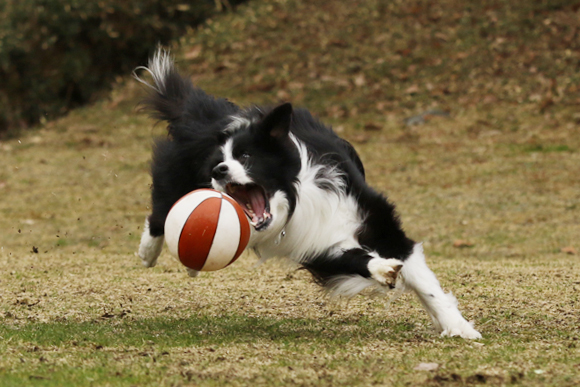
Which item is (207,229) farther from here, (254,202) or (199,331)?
(199,331)

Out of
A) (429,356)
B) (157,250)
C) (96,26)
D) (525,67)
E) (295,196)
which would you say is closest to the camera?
(429,356)

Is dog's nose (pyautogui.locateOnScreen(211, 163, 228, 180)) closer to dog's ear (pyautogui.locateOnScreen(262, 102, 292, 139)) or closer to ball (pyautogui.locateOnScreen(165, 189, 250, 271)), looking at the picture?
ball (pyautogui.locateOnScreen(165, 189, 250, 271))

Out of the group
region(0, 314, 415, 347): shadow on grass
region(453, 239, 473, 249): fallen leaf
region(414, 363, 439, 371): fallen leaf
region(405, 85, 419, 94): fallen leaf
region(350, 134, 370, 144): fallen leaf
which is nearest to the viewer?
region(414, 363, 439, 371): fallen leaf

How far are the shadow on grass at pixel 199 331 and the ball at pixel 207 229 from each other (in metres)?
0.48

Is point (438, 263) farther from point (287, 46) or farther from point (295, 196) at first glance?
point (287, 46)

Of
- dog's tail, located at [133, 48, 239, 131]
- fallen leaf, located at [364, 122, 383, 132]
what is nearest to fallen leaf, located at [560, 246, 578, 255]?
dog's tail, located at [133, 48, 239, 131]

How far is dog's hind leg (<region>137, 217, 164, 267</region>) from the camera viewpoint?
19.3 feet

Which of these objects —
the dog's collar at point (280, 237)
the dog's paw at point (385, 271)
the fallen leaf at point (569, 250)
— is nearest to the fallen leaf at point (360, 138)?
the fallen leaf at point (569, 250)

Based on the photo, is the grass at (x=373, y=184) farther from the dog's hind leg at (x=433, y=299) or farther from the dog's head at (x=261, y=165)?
the dog's head at (x=261, y=165)

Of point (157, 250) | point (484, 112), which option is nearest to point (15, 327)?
point (157, 250)

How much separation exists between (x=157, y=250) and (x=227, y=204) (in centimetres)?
172

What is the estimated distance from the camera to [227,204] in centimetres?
447

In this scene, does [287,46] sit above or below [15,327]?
above

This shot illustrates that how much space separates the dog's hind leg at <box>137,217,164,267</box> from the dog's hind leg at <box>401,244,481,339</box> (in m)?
1.89
